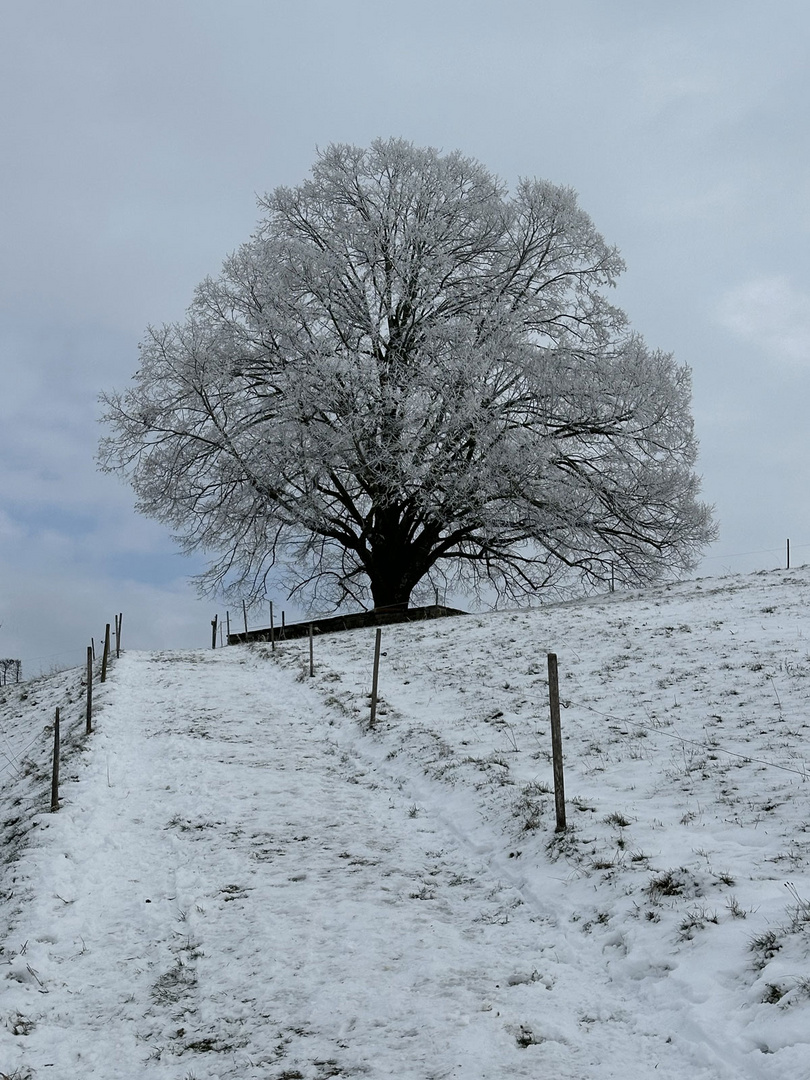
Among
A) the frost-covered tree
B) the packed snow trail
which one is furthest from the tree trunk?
the packed snow trail

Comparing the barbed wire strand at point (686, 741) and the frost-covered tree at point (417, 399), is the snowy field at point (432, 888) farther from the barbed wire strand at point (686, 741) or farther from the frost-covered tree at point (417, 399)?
the frost-covered tree at point (417, 399)

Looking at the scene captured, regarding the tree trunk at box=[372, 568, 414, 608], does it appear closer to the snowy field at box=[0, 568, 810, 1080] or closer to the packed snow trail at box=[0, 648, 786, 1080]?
the snowy field at box=[0, 568, 810, 1080]

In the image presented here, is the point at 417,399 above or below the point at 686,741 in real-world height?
above

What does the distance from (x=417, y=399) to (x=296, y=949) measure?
628 inches

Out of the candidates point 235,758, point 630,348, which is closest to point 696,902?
point 235,758

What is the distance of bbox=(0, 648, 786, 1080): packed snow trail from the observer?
465 centimetres

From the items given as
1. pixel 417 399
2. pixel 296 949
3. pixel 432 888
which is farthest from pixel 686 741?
pixel 417 399

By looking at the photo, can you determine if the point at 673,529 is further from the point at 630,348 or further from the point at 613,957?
the point at 613,957

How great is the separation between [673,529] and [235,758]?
51.5ft

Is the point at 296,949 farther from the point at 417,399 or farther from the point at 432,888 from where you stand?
the point at 417,399

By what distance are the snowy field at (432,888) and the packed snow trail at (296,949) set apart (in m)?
0.02

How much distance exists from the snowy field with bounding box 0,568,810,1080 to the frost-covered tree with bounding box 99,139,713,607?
9.04 m

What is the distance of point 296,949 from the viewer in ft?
19.4

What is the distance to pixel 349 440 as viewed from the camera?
67.9ft
